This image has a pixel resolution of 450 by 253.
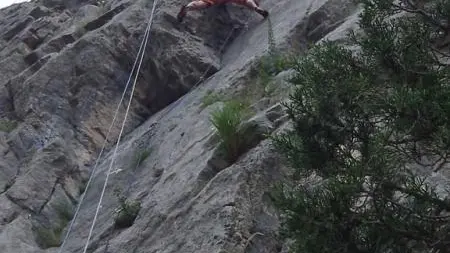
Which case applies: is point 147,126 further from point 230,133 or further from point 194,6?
point 230,133

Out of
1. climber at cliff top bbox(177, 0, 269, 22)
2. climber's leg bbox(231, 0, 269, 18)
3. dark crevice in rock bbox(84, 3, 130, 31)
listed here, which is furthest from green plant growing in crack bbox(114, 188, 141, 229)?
dark crevice in rock bbox(84, 3, 130, 31)

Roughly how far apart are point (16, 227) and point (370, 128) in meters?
6.58

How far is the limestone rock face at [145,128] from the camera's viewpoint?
663 centimetres

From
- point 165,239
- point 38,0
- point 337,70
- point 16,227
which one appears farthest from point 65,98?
point 337,70

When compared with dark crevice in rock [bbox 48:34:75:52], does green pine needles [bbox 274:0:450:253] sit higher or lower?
lower

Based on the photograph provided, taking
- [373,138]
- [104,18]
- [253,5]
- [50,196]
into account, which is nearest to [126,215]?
[50,196]

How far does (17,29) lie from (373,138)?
14.9 metres

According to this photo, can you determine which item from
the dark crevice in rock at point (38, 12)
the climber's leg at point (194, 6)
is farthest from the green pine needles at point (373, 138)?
the dark crevice in rock at point (38, 12)

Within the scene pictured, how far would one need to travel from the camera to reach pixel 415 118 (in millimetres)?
3447

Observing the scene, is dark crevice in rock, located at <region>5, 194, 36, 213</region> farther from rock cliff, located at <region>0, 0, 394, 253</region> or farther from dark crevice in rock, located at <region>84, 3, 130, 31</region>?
dark crevice in rock, located at <region>84, 3, 130, 31</region>

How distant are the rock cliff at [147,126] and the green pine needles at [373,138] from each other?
1822 millimetres

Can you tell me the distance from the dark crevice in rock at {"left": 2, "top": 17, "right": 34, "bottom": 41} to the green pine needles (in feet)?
46.0

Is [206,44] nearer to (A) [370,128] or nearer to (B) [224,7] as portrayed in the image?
(B) [224,7]

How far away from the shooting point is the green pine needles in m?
3.56
